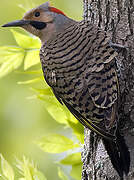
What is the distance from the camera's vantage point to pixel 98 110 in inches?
79.0

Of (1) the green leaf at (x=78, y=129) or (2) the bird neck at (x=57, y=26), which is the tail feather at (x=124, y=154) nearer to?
(1) the green leaf at (x=78, y=129)

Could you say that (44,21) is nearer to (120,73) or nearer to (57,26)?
(57,26)

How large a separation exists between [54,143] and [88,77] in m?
0.38

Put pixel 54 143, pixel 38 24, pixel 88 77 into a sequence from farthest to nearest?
pixel 38 24, pixel 88 77, pixel 54 143

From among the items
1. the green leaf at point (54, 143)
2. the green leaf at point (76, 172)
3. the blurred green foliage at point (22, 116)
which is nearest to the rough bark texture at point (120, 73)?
the green leaf at point (76, 172)

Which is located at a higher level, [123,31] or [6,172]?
[123,31]

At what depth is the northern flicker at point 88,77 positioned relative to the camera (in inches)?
79.3

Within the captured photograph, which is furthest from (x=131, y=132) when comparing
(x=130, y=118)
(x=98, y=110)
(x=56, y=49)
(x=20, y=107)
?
(x=20, y=107)

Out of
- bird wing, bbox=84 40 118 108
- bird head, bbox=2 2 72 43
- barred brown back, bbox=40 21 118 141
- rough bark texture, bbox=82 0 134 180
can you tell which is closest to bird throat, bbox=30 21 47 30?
bird head, bbox=2 2 72 43

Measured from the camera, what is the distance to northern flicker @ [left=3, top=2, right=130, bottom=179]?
201cm

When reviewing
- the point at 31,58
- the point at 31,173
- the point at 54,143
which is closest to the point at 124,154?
the point at 54,143

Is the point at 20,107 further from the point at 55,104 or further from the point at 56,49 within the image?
the point at 55,104

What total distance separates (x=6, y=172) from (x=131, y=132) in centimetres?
67

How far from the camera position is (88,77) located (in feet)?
6.84
